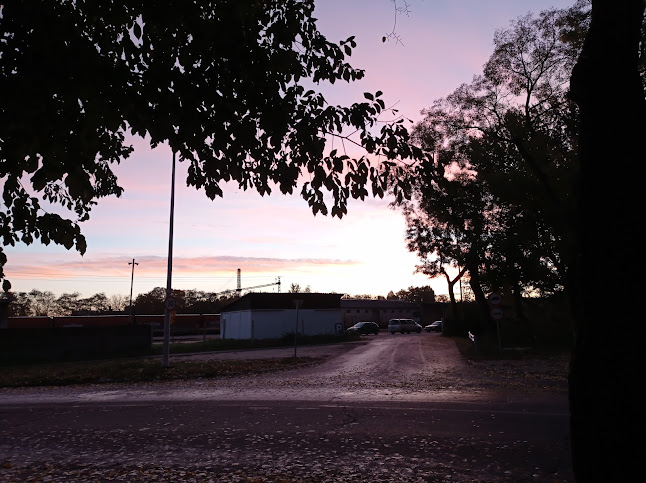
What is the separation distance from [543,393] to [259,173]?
380 inches

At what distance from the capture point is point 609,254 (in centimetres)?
327

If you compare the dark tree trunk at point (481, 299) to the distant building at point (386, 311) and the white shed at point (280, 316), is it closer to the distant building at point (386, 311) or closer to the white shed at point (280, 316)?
the white shed at point (280, 316)

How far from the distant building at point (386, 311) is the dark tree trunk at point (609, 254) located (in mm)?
90297

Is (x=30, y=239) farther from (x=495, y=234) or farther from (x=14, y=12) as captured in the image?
(x=495, y=234)

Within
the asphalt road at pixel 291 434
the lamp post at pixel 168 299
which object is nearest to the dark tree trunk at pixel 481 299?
the lamp post at pixel 168 299

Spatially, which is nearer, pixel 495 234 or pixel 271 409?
pixel 271 409

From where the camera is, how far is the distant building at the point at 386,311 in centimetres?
9819

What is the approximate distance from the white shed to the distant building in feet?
137

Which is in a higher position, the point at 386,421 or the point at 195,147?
the point at 195,147

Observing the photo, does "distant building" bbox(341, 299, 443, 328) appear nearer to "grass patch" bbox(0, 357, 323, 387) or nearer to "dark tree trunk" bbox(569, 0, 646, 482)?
"grass patch" bbox(0, 357, 323, 387)

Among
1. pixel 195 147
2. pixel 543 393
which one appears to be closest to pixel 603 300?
pixel 195 147

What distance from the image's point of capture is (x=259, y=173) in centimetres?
610

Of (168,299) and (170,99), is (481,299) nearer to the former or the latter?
(168,299)

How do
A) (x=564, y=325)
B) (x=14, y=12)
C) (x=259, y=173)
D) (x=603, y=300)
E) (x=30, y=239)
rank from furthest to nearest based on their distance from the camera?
(x=564, y=325) < (x=259, y=173) < (x=30, y=239) < (x=14, y=12) < (x=603, y=300)
